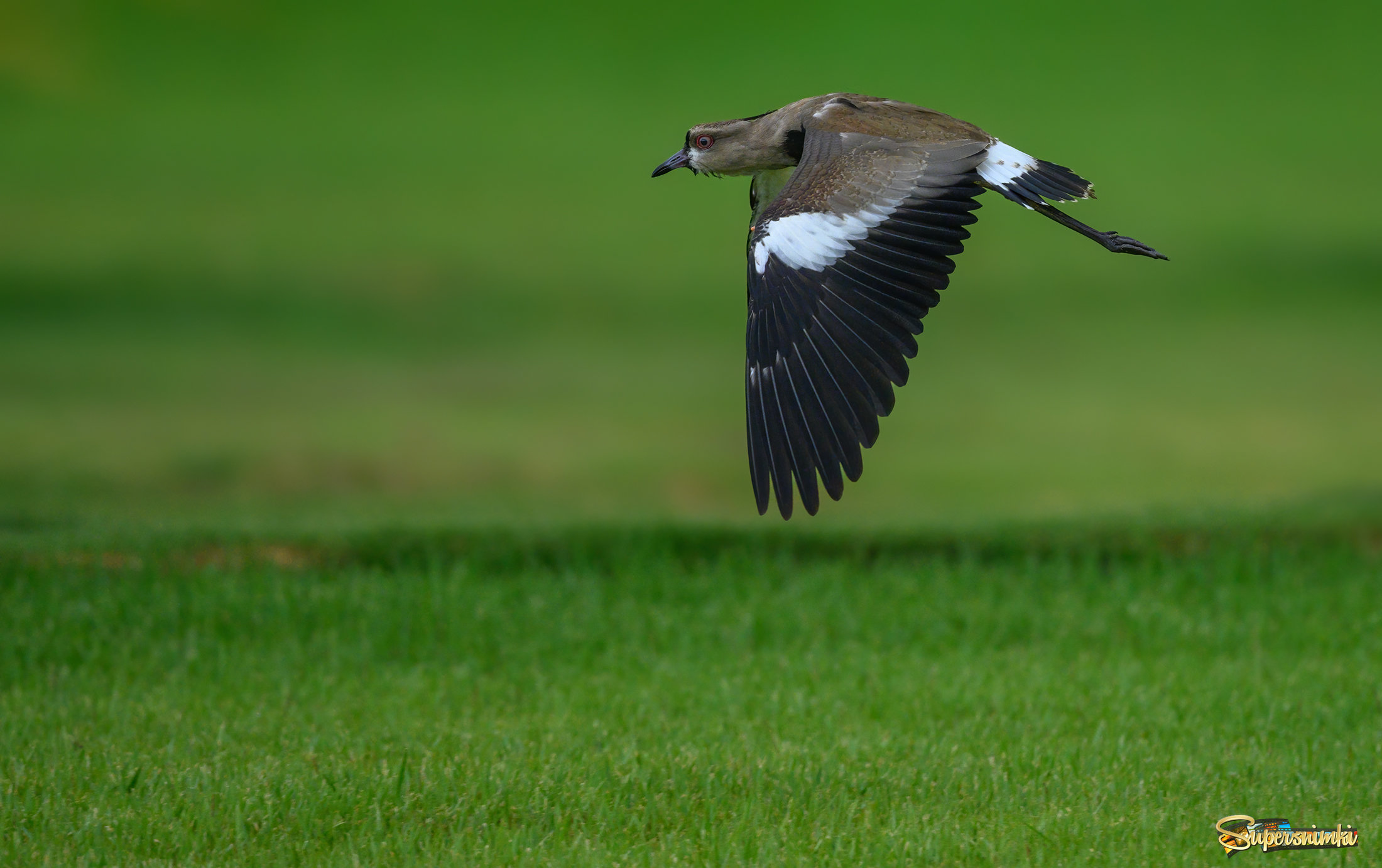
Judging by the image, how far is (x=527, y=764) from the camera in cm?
490

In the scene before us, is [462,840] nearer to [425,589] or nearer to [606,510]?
[425,589]

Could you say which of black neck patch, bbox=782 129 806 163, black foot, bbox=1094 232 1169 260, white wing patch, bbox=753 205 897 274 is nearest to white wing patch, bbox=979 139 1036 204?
black foot, bbox=1094 232 1169 260

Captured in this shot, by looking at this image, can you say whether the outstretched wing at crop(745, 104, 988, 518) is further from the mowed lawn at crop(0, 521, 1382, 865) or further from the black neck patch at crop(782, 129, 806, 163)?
the mowed lawn at crop(0, 521, 1382, 865)

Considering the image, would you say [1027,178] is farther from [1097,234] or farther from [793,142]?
[793,142]

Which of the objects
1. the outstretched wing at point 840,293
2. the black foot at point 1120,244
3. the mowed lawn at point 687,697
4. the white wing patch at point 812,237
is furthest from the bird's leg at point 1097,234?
the mowed lawn at point 687,697

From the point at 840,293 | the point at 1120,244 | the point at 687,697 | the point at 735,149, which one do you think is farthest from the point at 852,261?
the point at 687,697

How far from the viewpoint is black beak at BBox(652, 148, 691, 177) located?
5891 millimetres

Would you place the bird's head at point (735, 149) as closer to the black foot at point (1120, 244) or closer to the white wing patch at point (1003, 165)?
the white wing patch at point (1003, 165)

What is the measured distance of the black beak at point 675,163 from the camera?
5891mm

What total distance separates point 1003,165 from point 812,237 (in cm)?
87

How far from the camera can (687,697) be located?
591 centimetres

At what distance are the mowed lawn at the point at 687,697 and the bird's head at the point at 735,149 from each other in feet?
6.77

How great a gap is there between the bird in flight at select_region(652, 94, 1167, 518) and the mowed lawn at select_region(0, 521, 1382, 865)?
112 cm

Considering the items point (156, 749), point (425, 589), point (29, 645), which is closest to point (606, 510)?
point (425, 589)
